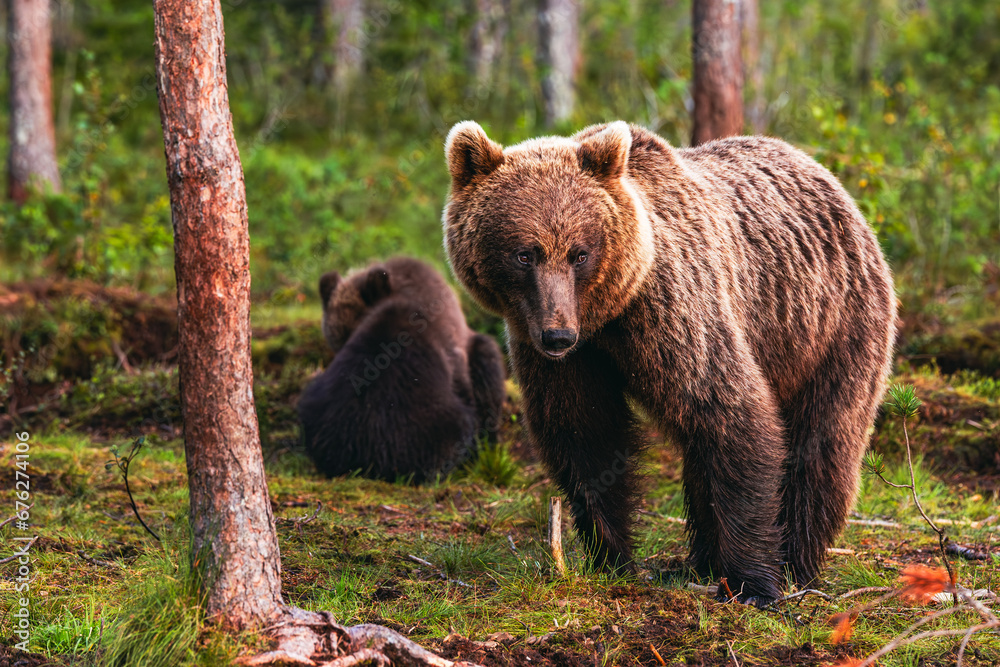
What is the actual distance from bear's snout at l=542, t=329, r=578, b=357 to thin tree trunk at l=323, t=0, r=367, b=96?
606 inches

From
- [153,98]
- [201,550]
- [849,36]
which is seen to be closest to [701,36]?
[201,550]

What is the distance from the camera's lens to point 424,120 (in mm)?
17703

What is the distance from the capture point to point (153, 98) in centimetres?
1783

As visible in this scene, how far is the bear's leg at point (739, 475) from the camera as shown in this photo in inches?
163

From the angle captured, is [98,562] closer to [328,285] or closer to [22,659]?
[22,659]

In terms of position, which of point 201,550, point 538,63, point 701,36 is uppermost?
point 538,63

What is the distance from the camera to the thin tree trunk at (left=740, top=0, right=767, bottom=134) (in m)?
12.8

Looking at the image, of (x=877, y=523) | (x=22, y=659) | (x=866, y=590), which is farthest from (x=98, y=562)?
(x=877, y=523)

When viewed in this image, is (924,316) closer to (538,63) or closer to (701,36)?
(701,36)

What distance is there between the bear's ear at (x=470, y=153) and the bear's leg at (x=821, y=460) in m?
2.09

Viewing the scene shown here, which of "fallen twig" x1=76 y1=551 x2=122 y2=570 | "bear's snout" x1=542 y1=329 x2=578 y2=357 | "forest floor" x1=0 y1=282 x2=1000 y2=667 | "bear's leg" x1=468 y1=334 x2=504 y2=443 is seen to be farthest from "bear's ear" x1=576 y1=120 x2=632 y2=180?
"bear's leg" x1=468 y1=334 x2=504 y2=443

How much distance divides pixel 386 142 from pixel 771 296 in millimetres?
13004

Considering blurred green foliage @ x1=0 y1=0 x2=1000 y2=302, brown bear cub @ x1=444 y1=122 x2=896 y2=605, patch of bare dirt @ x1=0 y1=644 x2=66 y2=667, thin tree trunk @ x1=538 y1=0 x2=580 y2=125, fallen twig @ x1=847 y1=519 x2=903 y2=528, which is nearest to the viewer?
patch of bare dirt @ x1=0 y1=644 x2=66 y2=667

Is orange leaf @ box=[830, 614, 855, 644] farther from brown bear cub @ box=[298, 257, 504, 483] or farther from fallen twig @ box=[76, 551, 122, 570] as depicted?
brown bear cub @ box=[298, 257, 504, 483]
